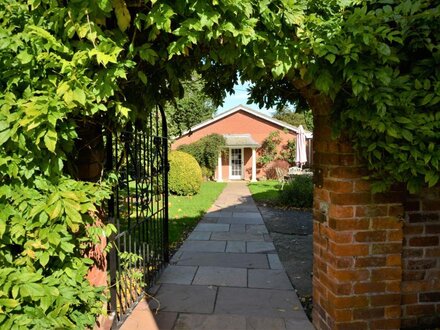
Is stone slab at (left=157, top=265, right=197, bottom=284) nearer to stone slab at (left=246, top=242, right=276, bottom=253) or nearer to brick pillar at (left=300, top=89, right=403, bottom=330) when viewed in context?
stone slab at (left=246, top=242, right=276, bottom=253)

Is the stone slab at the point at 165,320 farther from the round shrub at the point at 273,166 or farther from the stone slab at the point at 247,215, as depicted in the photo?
the round shrub at the point at 273,166

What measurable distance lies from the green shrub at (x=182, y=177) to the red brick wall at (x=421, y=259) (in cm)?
1145

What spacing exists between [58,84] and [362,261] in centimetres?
245

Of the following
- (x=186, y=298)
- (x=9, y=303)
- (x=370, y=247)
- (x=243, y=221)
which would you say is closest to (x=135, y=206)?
(x=186, y=298)

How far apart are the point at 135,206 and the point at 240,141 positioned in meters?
18.6

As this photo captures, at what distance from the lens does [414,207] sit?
281 centimetres

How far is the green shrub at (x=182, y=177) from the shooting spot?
13914mm

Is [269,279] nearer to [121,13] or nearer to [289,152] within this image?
[121,13]

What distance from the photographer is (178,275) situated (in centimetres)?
455

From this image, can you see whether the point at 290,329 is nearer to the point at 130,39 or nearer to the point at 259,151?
the point at 130,39

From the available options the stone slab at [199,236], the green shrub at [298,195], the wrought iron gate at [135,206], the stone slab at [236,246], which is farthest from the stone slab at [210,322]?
the green shrub at [298,195]

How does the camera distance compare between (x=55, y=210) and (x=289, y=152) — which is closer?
(x=55, y=210)

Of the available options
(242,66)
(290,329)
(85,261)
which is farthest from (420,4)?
(290,329)

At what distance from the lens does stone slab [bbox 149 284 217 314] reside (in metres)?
3.55
